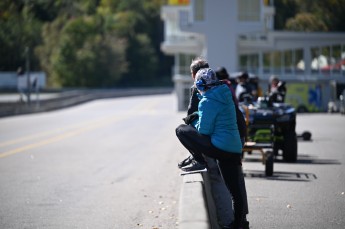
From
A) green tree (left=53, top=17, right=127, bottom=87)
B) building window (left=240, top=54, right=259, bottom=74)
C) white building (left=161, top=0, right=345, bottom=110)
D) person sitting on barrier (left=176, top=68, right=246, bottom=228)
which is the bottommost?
green tree (left=53, top=17, right=127, bottom=87)

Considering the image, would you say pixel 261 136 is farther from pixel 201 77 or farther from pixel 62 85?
pixel 62 85

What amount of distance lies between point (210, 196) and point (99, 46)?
4574 inches

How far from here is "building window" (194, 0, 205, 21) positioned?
66.4 meters

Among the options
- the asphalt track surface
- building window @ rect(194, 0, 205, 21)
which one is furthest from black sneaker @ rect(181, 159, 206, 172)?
building window @ rect(194, 0, 205, 21)

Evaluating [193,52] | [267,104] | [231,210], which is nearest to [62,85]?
[193,52]

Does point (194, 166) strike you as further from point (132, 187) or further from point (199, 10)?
point (199, 10)

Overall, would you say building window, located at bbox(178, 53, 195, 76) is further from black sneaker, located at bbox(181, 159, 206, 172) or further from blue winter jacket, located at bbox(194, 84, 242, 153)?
blue winter jacket, located at bbox(194, 84, 242, 153)

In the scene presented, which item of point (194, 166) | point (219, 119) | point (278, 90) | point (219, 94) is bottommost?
point (278, 90)

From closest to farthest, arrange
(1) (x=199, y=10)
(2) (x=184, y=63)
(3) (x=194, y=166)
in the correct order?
(3) (x=194, y=166) < (1) (x=199, y=10) < (2) (x=184, y=63)

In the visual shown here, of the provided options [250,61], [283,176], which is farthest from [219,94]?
[250,61]

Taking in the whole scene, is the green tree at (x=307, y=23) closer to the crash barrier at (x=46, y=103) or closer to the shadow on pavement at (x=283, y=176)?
the crash barrier at (x=46, y=103)

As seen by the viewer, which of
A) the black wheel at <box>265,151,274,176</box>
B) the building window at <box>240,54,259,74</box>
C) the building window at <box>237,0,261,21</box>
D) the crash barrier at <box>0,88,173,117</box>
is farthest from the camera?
the building window at <box>240,54,259,74</box>

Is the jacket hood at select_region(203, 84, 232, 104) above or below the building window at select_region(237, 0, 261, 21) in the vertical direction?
above

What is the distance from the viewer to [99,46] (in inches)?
4921
